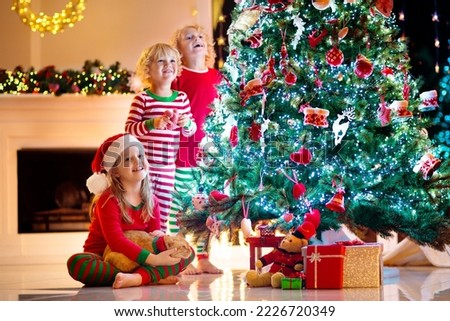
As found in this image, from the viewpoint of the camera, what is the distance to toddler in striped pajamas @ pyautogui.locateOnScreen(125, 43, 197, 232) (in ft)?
13.2

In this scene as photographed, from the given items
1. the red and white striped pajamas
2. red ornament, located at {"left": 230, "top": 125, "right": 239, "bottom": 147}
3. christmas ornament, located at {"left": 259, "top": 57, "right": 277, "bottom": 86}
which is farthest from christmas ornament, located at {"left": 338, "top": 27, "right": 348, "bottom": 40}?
the red and white striped pajamas

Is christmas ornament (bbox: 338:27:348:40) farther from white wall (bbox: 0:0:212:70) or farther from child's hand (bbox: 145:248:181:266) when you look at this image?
white wall (bbox: 0:0:212:70)

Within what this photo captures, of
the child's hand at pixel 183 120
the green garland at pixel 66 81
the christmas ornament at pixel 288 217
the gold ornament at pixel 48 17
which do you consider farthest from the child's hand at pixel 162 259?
the gold ornament at pixel 48 17

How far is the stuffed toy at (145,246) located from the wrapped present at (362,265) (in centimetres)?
58

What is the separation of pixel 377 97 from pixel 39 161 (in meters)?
2.80

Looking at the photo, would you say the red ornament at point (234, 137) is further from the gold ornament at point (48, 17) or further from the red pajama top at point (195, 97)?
the gold ornament at point (48, 17)

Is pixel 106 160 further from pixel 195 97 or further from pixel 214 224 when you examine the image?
pixel 195 97

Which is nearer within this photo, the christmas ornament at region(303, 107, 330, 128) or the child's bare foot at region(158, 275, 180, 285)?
the child's bare foot at region(158, 275, 180, 285)

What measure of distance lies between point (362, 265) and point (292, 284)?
0.81ft

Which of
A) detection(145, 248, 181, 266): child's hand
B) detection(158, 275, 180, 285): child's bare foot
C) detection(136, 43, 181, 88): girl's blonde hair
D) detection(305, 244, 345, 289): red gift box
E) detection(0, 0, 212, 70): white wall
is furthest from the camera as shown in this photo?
detection(0, 0, 212, 70): white wall

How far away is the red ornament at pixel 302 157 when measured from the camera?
3.53 metres

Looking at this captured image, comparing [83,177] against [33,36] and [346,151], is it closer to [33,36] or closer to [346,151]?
[33,36]

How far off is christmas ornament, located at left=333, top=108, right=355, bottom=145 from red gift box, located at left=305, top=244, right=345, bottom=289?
1.84 ft
